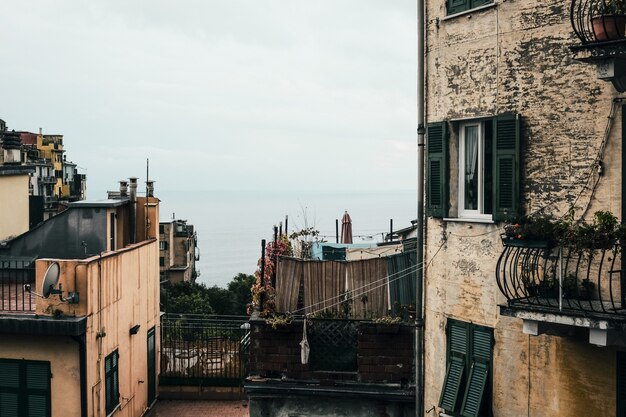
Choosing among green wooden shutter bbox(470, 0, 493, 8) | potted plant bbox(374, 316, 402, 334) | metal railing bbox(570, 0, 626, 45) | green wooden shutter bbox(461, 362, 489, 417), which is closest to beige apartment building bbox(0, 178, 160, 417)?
potted plant bbox(374, 316, 402, 334)

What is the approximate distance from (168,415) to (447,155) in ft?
50.3

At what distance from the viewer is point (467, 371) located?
35.0 ft

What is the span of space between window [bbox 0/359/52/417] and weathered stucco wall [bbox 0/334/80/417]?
0.18 metres

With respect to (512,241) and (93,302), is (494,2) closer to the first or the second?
(512,241)

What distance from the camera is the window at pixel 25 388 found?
54.9 feet

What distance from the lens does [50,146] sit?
10300cm

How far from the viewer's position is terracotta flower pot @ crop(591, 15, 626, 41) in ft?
26.1

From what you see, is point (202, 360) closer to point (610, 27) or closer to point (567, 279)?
point (567, 279)

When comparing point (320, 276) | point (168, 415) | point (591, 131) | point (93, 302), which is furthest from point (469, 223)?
point (168, 415)

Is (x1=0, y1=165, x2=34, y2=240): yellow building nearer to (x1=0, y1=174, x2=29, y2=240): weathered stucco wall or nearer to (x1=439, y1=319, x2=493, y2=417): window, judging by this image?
(x1=0, y1=174, x2=29, y2=240): weathered stucco wall

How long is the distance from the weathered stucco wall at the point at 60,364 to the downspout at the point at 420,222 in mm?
8676

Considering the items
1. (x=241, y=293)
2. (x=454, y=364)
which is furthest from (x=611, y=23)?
(x=241, y=293)

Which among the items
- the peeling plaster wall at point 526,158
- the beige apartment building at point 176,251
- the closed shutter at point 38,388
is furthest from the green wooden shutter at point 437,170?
the beige apartment building at point 176,251

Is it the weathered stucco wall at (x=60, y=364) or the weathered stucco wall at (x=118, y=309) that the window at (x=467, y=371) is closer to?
the weathered stucco wall at (x=118, y=309)
